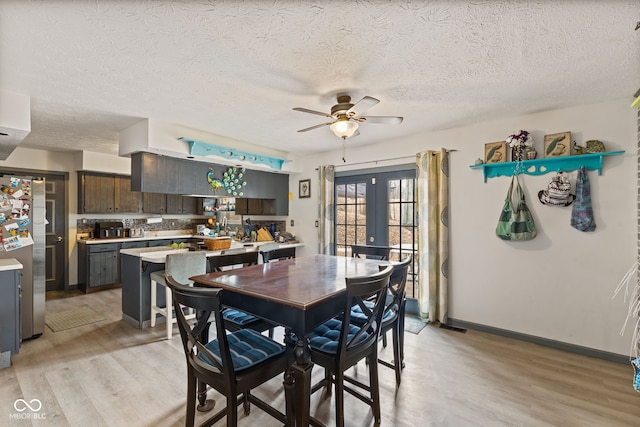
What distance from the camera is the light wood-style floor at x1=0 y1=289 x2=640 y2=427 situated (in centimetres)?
190

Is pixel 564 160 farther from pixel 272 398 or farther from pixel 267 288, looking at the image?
pixel 272 398

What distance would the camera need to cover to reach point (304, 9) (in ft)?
4.98

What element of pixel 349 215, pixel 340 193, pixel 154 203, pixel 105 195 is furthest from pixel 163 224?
pixel 349 215

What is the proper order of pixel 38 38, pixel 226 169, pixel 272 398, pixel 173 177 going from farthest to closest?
pixel 226 169 → pixel 173 177 → pixel 272 398 → pixel 38 38

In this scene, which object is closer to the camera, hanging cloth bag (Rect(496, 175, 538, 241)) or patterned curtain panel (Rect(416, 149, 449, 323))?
hanging cloth bag (Rect(496, 175, 538, 241))

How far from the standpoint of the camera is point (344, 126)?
2508 millimetres

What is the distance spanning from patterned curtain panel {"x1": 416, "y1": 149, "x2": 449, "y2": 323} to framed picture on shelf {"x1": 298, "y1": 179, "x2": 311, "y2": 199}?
2.09 m

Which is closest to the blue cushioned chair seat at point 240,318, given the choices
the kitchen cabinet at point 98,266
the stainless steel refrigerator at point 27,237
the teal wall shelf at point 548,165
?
the stainless steel refrigerator at point 27,237

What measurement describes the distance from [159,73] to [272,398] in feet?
8.59

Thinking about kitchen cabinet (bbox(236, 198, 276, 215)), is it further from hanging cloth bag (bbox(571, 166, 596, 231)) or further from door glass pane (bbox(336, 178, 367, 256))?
hanging cloth bag (bbox(571, 166, 596, 231))

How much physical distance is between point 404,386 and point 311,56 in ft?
8.43

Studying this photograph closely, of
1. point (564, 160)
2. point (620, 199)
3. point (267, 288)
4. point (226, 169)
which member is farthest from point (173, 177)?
point (620, 199)

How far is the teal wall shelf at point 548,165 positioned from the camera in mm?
2727

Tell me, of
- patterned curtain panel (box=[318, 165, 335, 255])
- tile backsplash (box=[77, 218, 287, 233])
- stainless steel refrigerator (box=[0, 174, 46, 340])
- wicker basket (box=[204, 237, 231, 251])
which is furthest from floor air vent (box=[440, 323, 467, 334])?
stainless steel refrigerator (box=[0, 174, 46, 340])
